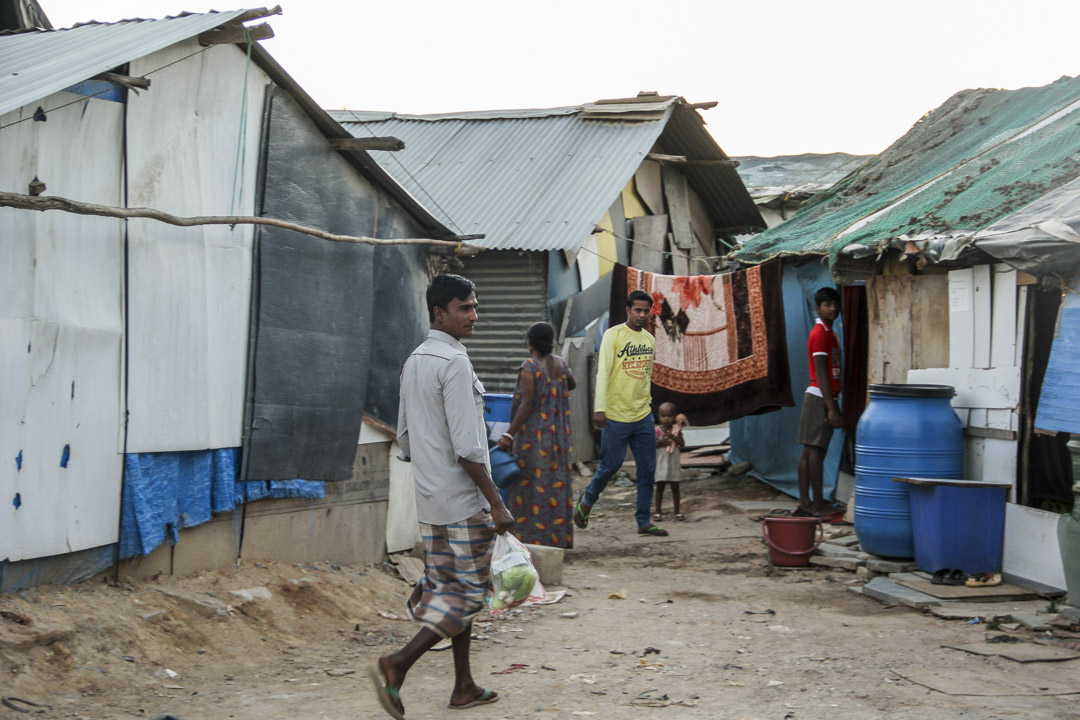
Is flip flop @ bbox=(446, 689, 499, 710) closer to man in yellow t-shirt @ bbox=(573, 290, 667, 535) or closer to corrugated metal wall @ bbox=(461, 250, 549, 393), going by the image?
man in yellow t-shirt @ bbox=(573, 290, 667, 535)

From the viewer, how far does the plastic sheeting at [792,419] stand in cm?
1063

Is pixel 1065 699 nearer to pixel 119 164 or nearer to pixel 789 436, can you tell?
pixel 119 164

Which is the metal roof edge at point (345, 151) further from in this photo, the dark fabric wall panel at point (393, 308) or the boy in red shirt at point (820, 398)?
the boy in red shirt at point (820, 398)

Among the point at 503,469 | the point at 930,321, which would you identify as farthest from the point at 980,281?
the point at 503,469

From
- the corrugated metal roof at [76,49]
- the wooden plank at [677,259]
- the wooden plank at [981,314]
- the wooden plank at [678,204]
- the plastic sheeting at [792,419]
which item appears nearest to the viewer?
the corrugated metal roof at [76,49]

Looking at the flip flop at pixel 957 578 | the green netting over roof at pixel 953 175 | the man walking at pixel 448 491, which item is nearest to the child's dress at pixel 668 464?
the green netting over roof at pixel 953 175

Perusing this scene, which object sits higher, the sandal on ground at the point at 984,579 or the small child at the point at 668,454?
the small child at the point at 668,454

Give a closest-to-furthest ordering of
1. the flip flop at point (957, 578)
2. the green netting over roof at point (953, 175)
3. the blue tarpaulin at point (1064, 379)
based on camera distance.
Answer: the blue tarpaulin at point (1064, 379) < the flip flop at point (957, 578) < the green netting over roof at point (953, 175)

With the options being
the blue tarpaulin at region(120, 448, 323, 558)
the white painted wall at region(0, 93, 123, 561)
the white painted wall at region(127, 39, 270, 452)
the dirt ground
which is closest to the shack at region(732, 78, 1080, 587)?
the dirt ground

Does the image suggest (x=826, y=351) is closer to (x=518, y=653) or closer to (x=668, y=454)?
(x=668, y=454)

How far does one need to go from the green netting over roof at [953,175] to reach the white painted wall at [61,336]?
541cm

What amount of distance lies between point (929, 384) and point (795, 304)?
11.6 feet

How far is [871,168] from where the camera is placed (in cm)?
1168

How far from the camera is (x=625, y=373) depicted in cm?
896
